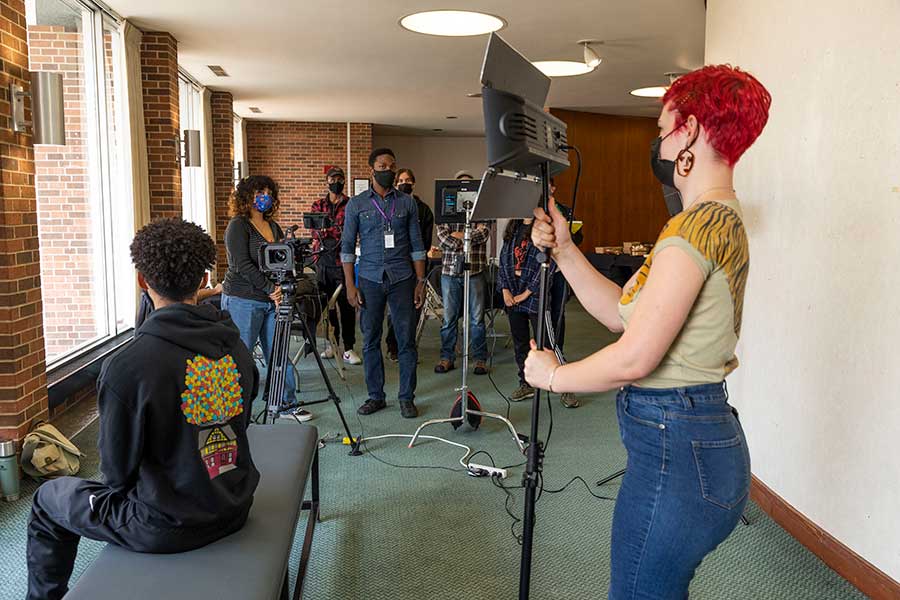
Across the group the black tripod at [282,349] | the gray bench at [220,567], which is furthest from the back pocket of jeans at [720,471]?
the black tripod at [282,349]

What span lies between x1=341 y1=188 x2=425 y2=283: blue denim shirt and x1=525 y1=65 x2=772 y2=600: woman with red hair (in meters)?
2.88

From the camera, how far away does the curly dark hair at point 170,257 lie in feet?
5.62

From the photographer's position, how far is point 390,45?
6.02 meters

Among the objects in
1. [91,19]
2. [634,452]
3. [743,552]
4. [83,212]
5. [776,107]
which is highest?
[91,19]

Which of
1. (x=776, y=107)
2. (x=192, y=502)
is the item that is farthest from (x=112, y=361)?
(x=776, y=107)

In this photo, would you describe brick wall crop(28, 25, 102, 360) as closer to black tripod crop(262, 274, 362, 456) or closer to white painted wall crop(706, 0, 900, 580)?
black tripod crop(262, 274, 362, 456)

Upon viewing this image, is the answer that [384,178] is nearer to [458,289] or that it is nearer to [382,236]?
[382,236]

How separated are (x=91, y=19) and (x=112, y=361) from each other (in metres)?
4.34

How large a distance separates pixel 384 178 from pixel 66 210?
7.28 feet

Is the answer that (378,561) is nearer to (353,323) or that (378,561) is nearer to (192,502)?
(192,502)

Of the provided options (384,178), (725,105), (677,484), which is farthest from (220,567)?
(384,178)

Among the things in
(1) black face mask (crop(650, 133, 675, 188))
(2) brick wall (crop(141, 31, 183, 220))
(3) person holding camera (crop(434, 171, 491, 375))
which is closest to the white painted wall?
(1) black face mask (crop(650, 133, 675, 188))

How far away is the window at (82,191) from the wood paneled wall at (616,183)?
7035 mm

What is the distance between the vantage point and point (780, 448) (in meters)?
2.90
